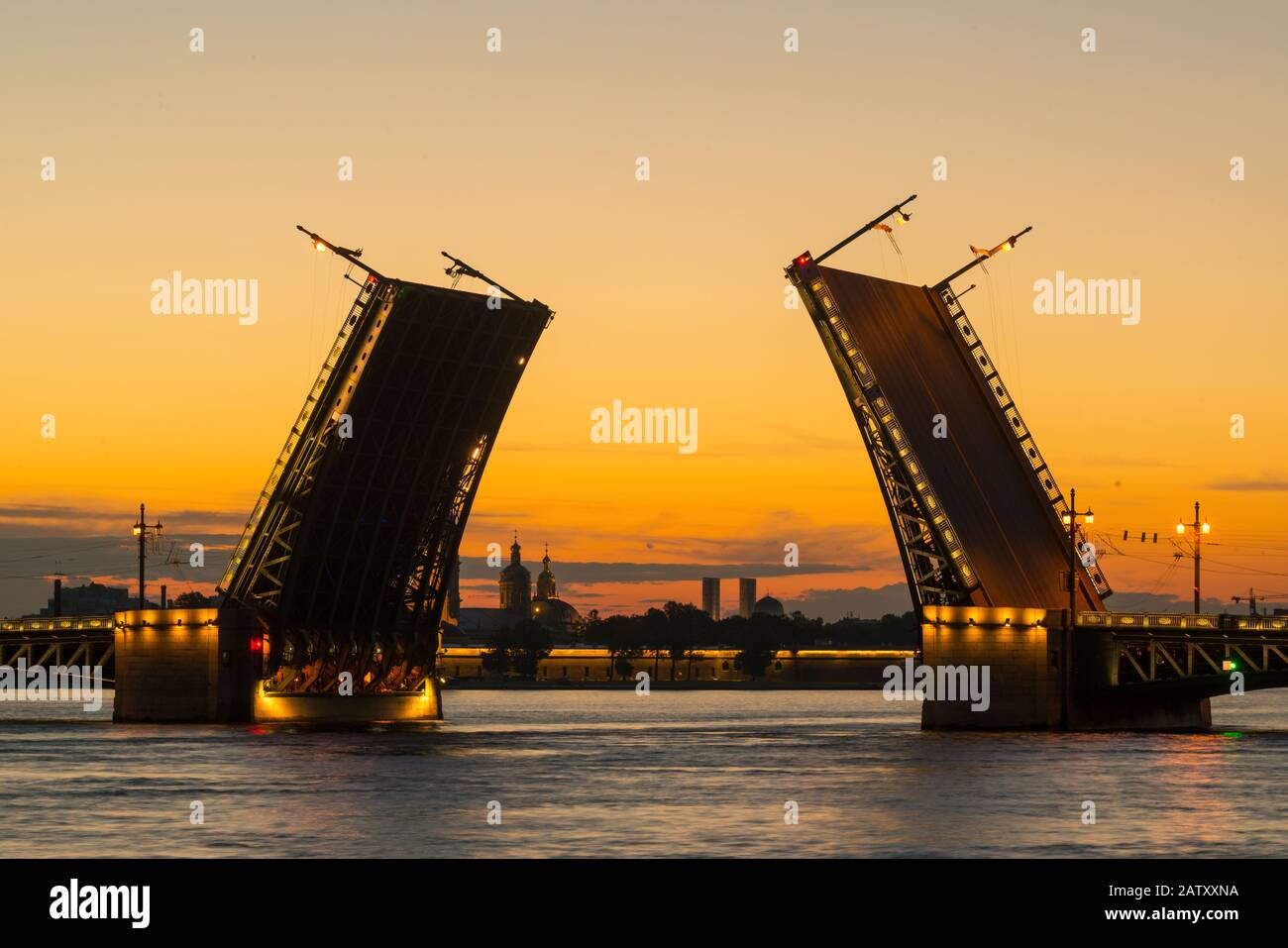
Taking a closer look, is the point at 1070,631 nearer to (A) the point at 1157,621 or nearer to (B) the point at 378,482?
(A) the point at 1157,621

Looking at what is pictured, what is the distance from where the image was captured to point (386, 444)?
6212cm

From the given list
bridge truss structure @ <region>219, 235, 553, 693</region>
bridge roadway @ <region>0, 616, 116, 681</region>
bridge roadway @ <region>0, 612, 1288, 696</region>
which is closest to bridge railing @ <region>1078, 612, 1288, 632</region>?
bridge roadway @ <region>0, 612, 1288, 696</region>

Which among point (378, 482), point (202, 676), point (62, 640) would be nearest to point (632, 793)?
point (378, 482)

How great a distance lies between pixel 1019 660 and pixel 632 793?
25.1 metres

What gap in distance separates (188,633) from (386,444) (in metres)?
10.4

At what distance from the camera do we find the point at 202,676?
220 feet

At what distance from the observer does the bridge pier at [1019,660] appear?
63656 mm

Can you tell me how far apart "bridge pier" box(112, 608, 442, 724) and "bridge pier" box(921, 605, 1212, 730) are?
65.6 ft

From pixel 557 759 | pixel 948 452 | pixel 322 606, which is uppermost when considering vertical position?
pixel 948 452

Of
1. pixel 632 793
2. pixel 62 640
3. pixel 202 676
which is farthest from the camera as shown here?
pixel 62 640

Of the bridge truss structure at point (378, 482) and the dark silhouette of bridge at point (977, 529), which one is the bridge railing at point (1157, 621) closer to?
the dark silhouette of bridge at point (977, 529)
